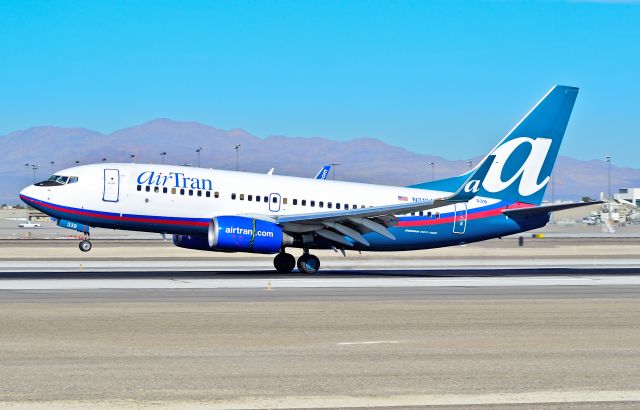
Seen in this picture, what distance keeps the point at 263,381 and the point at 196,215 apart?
26.5 m

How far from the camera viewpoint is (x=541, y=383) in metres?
13.5

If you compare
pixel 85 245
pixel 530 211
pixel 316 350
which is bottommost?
pixel 316 350

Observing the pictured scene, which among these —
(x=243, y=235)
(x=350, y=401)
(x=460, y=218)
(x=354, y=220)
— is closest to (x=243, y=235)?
(x=243, y=235)

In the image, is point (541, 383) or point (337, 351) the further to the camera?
point (337, 351)

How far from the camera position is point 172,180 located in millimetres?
39938

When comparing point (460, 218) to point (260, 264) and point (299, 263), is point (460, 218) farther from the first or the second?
point (260, 264)

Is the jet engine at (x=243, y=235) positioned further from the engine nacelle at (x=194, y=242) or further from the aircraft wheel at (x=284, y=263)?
the aircraft wheel at (x=284, y=263)

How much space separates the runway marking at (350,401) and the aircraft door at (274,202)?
28.4m

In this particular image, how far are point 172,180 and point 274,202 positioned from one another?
14.8 feet

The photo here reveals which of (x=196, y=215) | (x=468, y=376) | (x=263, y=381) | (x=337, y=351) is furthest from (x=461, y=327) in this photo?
(x=196, y=215)

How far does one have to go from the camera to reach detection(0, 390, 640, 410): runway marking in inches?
469

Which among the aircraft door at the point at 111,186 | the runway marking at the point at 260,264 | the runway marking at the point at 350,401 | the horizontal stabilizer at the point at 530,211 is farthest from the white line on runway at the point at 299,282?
the runway marking at the point at 350,401

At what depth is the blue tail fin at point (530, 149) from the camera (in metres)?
43.8

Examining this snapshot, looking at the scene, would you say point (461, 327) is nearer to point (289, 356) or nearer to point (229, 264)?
point (289, 356)
